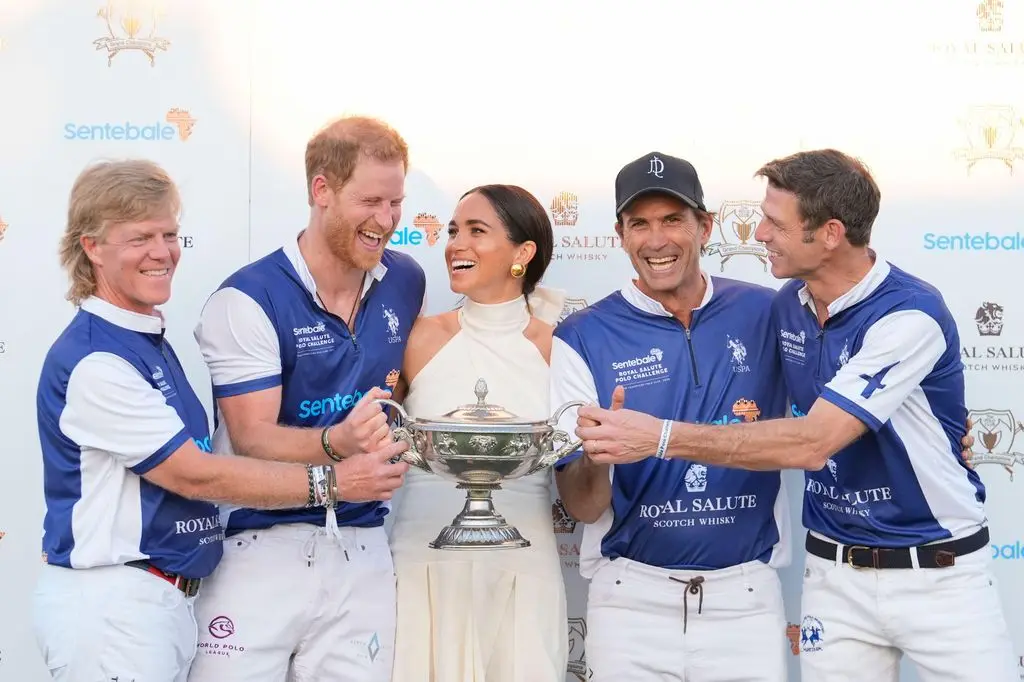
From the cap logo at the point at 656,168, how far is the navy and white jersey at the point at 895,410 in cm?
72

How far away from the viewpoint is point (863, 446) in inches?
144

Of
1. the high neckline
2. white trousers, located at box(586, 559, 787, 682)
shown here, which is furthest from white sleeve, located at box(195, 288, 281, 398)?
white trousers, located at box(586, 559, 787, 682)

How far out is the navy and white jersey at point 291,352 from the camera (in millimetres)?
3715

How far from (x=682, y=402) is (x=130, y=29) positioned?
8.86 ft

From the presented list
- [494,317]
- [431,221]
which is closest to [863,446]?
[494,317]

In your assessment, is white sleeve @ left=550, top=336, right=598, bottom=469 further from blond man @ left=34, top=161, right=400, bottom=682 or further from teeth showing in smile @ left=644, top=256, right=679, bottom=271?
blond man @ left=34, top=161, right=400, bottom=682

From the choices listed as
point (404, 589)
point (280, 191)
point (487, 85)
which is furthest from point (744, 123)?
point (404, 589)

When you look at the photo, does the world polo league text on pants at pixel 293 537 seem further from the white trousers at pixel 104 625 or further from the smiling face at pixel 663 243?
the smiling face at pixel 663 243

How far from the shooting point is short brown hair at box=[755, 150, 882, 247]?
3686 millimetres

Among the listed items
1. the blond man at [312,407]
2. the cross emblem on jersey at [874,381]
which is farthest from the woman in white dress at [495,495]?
the cross emblem on jersey at [874,381]

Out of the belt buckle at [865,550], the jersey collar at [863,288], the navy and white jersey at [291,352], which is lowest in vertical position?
the belt buckle at [865,550]

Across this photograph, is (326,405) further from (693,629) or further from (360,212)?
(693,629)

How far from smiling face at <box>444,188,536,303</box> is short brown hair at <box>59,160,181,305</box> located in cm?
112

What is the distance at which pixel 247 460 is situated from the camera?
3412 mm
